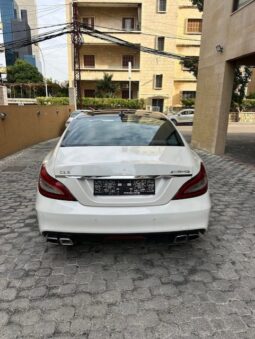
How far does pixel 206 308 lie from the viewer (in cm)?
232

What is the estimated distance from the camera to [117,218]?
2.51 m

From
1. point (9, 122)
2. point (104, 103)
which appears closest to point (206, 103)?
point (9, 122)

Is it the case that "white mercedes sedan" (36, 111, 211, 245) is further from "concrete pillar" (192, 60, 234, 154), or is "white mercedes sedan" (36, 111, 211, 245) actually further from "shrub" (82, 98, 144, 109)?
"shrub" (82, 98, 144, 109)

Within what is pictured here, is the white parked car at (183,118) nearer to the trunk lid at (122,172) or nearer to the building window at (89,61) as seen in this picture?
the building window at (89,61)

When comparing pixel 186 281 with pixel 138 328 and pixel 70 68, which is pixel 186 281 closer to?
pixel 138 328

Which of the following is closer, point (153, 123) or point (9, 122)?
point (153, 123)

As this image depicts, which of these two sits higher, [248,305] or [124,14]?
[124,14]

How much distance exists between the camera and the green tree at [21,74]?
47.9m

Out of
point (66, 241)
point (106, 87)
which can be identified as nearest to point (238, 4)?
point (66, 241)

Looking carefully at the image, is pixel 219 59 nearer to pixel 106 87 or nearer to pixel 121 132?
pixel 121 132

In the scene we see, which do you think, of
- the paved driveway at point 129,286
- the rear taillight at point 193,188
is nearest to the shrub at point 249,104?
the paved driveway at point 129,286

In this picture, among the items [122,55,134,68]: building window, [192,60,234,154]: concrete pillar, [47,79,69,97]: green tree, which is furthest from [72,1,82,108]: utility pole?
[192,60,234,154]: concrete pillar

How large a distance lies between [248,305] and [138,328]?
93cm

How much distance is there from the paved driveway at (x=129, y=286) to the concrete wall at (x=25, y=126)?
551 cm
